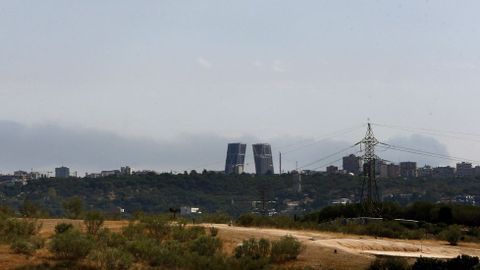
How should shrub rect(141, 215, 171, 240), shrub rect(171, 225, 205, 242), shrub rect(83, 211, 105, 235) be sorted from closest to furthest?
shrub rect(171, 225, 205, 242) → shrub rect(83, 211, 105, 235) → shrub rect(141, 215, 171, 240)

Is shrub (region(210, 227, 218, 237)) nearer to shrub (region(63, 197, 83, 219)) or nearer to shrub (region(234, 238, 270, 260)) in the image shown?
shrub (region(234, 238, 270, 260))

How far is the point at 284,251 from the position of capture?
133 ft

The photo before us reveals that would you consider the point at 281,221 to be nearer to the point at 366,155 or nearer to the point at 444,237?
the point at 444,237

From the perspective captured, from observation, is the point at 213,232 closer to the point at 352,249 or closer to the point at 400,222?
the point at 352,249

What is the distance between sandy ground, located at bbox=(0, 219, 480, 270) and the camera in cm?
3628

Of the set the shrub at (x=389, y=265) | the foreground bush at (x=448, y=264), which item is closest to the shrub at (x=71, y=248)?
the shrub at (x=389, y=265)

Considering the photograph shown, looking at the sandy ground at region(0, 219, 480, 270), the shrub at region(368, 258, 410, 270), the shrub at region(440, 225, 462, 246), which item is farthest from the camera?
the shrub at region(440, 225, 462, 246)

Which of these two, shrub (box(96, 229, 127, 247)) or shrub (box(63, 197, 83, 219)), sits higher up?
shrub (box(63, 197, 83, 219))

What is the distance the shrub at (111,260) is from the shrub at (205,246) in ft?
17.8

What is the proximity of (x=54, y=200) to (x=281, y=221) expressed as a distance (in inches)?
4280

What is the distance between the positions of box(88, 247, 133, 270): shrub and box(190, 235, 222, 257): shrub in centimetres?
542

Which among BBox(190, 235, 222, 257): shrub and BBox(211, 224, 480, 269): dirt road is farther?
BBox(211, 224, 480, 269): dirt road

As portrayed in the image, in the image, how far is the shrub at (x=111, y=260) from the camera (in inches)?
1322

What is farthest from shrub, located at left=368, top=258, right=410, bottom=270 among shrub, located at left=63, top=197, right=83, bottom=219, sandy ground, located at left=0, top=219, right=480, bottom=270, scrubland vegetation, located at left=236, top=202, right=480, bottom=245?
shrub, located at left=63, top=197, right=83, bottom=219
